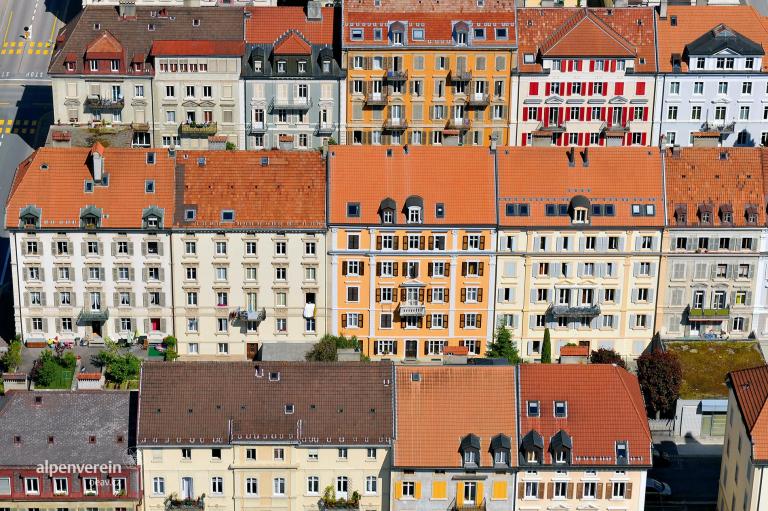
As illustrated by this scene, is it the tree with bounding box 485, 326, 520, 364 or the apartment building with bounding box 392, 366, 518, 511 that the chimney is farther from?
the apartment building with bounding box 392, 366, 518, 511

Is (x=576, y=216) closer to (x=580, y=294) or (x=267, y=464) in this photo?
(x=580, y=294)

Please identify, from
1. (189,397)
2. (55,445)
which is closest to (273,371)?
(189,397)

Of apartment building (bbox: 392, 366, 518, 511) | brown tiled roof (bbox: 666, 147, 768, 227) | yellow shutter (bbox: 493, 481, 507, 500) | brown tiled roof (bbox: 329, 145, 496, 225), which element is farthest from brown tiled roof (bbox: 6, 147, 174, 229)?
brown tiled roof (bbox: 666, 147, 768, 227)

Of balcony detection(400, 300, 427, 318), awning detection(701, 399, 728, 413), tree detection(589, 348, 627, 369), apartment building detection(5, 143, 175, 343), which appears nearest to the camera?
awning detection(701, 399, 728, 413)

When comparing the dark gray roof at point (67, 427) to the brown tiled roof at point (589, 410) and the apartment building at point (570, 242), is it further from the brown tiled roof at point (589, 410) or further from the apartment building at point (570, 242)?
the apartment building at point (570, 242)

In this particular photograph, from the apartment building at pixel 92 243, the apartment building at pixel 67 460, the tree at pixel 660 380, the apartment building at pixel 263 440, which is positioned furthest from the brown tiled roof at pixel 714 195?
the apartment building at pixel 67 460

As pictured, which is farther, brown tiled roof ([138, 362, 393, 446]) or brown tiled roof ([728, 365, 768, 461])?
brown tiled roof ([138, 362, 393, 446])
